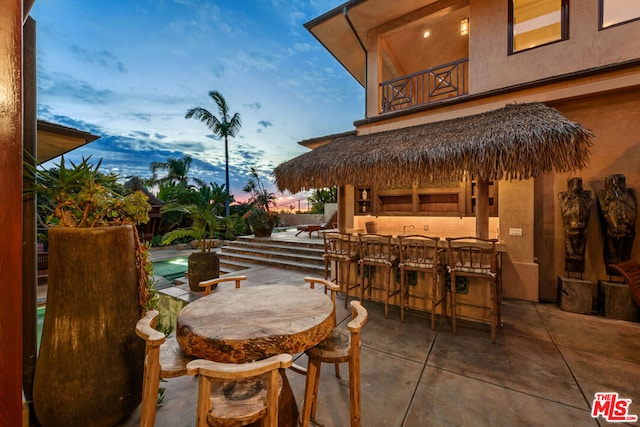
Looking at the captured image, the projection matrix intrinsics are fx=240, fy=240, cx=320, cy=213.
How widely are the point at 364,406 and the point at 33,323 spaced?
Answer: 263 centimetres

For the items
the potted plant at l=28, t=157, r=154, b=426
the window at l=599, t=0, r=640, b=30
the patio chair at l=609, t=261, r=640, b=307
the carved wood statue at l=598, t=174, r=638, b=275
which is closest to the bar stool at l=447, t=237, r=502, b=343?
the patio chair at l=609, t=261, r=640, b=307

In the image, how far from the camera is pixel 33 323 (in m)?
1.81

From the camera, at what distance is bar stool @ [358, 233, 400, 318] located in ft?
12.0

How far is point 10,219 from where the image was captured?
0.86 m

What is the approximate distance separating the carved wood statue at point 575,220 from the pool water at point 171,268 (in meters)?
8.61

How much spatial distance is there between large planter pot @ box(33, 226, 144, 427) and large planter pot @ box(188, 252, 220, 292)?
3.02 meters

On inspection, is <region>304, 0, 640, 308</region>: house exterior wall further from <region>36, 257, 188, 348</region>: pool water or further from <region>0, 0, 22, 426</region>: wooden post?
<region>36, 257, 188, 348</region>: pool water

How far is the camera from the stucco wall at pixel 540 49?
3.99 m

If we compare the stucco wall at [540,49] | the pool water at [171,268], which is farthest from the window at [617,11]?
the pool water at [171,268]

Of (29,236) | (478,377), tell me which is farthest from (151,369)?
(478,377)

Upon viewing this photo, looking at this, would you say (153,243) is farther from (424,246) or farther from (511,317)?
(511,317)

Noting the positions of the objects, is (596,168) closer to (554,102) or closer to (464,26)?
(554,102)

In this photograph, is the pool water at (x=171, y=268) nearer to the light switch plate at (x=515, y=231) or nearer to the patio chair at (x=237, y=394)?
the patio chair at (x=237, y=394)

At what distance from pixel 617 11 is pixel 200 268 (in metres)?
8.65
